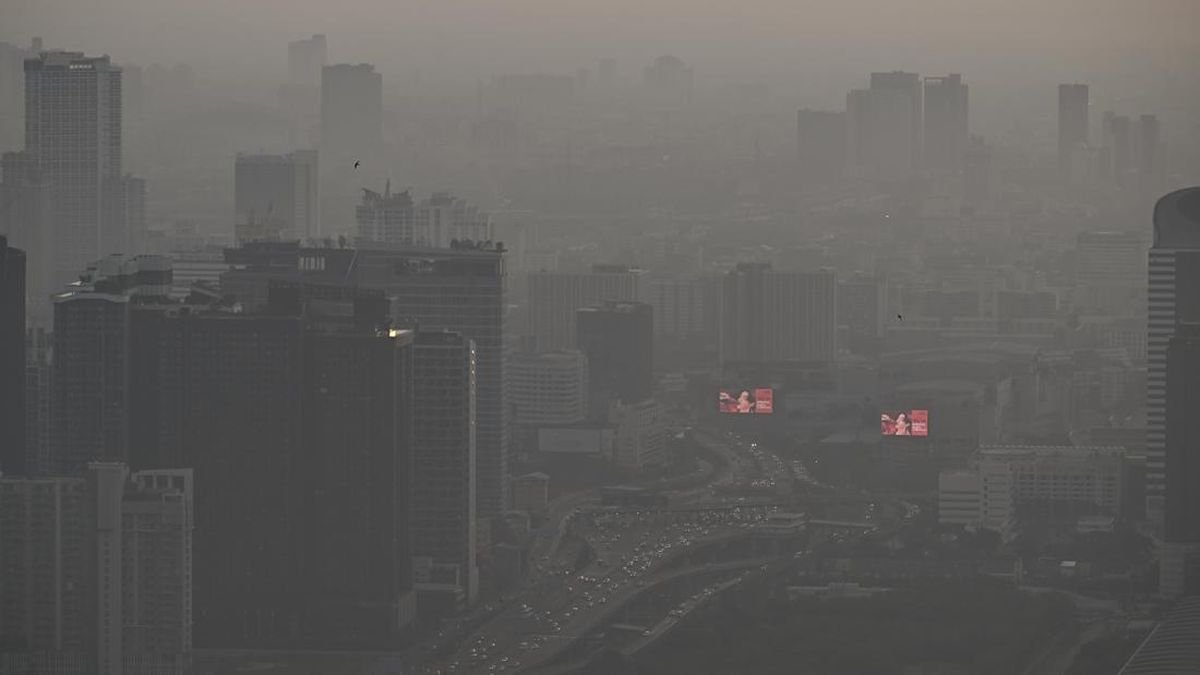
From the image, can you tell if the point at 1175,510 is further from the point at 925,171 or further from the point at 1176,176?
the point at 925,171

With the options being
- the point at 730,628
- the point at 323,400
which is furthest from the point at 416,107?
the point at 730,628

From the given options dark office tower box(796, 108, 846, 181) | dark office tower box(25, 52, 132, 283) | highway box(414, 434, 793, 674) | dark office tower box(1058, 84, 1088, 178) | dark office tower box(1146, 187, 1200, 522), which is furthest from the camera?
dark office tower box(796, 108, 846, 181)

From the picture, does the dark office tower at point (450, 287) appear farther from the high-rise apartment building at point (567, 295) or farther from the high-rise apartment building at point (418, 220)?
the high-rise apartment building at point (567, 295)

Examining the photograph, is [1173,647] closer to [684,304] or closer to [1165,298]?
[1165,298]

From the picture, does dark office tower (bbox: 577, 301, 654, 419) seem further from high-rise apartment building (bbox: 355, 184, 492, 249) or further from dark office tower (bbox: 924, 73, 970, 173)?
dark office tower (bbox: 924, 73, 970, 173)

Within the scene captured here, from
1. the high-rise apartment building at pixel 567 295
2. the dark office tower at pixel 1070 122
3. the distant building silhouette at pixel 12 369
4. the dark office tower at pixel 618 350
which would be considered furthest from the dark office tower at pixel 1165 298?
the distant building silhouette at pixel 12 369

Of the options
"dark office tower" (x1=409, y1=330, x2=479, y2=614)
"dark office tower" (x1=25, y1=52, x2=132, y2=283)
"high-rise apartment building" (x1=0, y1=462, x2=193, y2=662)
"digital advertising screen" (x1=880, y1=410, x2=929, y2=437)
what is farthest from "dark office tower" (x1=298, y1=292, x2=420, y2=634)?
"digital advertising screen" (x1=880, y1=410, x2=929, y2=437)
